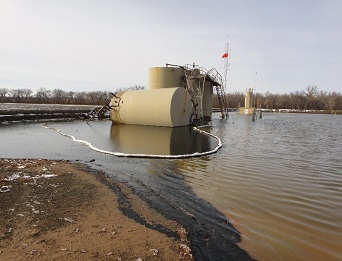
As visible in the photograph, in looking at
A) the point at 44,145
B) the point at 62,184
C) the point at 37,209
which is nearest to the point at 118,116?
the point at 44,145

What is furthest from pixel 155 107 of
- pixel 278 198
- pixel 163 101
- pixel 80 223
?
pixel 80 223

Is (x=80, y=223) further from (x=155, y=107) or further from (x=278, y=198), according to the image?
(x=155, y=107)

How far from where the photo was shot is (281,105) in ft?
364

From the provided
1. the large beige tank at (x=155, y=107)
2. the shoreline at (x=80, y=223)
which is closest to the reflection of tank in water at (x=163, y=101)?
the large beige tank at (x=155, y=107)

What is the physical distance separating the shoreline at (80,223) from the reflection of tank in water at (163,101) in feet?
47.4

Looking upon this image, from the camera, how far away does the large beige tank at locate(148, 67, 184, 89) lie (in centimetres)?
2675

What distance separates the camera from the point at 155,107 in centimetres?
2170

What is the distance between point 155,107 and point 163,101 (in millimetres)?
873

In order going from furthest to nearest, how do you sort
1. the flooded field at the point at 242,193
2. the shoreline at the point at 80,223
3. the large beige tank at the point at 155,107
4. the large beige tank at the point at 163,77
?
1. the large beige tank at the point at 163,77
2. the large beige tank at the point at 155,107
3. the flooded field at the point at 242,193
4. the shoreline at the point at 80,223

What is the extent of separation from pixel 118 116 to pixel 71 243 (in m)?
21.4

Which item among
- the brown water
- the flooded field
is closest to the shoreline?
the flooded field

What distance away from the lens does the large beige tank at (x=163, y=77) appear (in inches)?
1053

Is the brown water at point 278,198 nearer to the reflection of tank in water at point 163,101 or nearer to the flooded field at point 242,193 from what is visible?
the flooded field at point 242,193

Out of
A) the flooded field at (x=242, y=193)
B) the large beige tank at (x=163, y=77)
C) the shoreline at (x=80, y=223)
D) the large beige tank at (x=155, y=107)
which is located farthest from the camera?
the large beige tank at (x=163, y=77)
